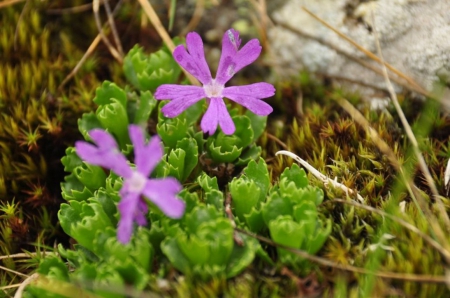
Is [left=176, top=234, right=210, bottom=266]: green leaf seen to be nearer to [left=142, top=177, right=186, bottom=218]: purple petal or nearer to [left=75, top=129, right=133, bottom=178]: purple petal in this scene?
[left=142, top=177, right=186, bottom=218]: purple petal

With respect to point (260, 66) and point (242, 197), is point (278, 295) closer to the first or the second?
point (242, 197)

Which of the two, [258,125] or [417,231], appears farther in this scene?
[258,125]

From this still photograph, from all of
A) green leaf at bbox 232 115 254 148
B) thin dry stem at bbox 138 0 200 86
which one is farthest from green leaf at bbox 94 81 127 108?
green leaf at bbox 232 115 254 148

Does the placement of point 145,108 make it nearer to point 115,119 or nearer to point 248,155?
point 115,119

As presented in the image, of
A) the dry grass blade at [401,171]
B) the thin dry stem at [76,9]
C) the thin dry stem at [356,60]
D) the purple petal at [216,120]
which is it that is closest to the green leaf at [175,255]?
the purple petal at [216,120]

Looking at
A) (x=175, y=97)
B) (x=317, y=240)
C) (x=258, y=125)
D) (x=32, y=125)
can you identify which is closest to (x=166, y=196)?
(x=317, y=240)

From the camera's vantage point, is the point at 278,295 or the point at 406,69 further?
the point at 406,69

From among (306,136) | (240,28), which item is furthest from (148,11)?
(306,136)
